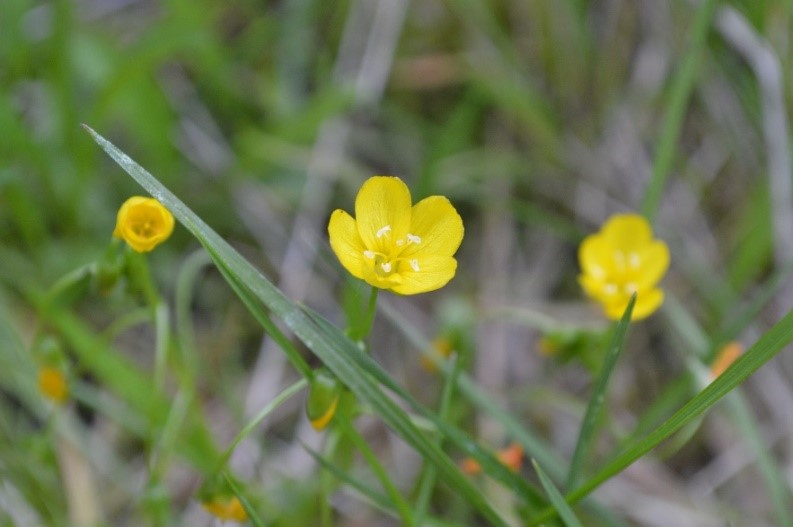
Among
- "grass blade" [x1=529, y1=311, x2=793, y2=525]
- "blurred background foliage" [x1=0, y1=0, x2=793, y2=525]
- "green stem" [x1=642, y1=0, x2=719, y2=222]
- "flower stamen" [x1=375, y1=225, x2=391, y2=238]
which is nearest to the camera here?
"grass blade" [x1=529, y1=311, x2=793, y2=525]

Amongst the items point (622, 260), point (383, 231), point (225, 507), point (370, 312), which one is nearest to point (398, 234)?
point (383, 231)

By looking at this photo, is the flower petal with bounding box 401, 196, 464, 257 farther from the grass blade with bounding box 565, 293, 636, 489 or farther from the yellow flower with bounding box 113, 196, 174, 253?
the yellow flower with bounding box 113, 196, 174, 253

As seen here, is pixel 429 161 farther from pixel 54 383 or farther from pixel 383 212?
pixel 54 383

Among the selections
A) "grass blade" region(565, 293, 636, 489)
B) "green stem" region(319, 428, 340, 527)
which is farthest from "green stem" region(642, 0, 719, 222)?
"green stem" region(319, 428, 340, 527)

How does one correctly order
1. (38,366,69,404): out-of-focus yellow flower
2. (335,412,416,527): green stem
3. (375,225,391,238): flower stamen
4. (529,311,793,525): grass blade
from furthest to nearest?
(38,366,69,404): out-of-focus yellow flower
(375,225,391,238): flower stamen
(335,412,416,527): green stem
(529,311,793,525): grass blade

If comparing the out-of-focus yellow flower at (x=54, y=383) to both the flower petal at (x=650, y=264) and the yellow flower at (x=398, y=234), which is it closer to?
the yellow flower at (x=398, y=234)
